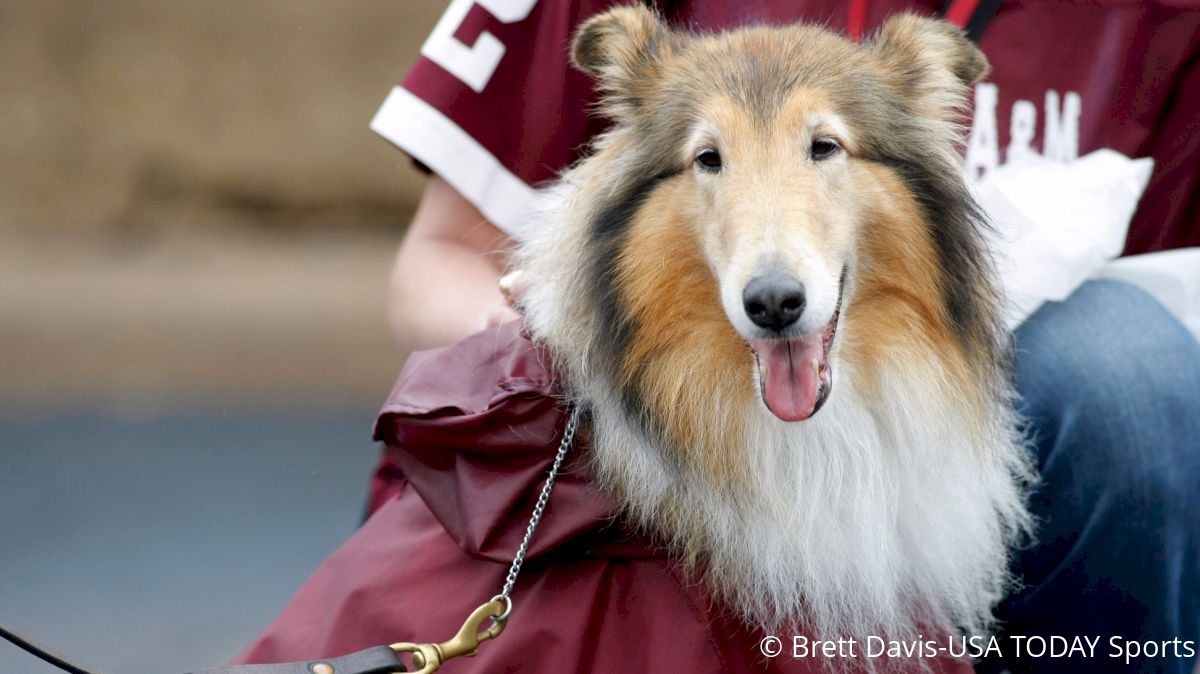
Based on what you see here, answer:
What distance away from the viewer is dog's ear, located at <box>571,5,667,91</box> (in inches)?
76.2

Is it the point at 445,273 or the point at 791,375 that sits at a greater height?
the point at 445,273

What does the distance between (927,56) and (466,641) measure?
3.19ft

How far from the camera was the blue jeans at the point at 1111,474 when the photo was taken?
6.75 feet

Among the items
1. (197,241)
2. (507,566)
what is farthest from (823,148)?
(197,241)

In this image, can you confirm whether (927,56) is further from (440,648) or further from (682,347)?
(440,648)

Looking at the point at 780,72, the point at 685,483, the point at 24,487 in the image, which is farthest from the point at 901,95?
the point at 24,487

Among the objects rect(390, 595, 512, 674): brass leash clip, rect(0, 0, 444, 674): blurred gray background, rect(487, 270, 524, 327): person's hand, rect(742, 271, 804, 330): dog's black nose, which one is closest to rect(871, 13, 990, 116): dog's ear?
rect(742, 271, 804, 330): dog's black nose

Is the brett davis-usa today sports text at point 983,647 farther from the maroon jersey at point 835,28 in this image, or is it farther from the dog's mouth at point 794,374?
the maroon jersey at point 835,28

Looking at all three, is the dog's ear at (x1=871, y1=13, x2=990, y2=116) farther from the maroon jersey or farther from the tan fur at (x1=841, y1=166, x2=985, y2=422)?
the maroon jersey

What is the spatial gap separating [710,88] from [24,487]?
11.6ft

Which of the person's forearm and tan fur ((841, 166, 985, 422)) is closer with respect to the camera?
tan fur ((841, 166, 985, 422))

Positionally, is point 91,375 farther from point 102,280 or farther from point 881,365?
point 881,365

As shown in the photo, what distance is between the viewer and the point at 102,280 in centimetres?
629

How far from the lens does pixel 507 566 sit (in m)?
1.85
